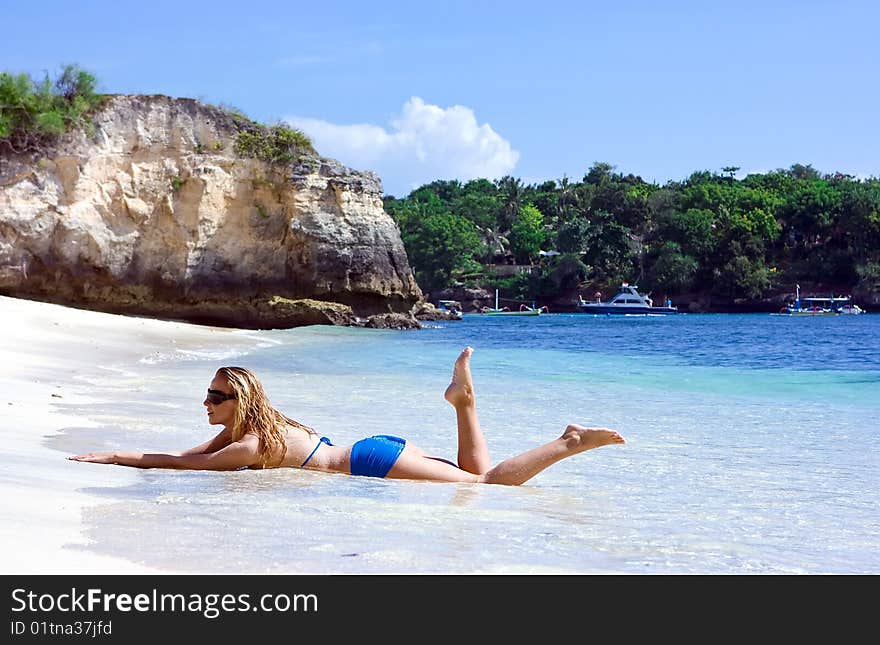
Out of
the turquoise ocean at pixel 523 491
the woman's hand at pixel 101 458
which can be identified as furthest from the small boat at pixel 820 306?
the woman's hand at pixel 101 458

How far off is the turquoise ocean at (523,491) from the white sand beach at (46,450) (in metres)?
Result: 0.12

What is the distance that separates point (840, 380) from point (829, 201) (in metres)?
60.1

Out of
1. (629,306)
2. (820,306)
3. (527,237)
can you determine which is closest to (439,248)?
(527,237)

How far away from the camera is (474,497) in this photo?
4.61m

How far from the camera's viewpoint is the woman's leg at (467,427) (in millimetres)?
5159

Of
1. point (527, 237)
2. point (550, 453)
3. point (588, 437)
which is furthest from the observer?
point (527, 237)

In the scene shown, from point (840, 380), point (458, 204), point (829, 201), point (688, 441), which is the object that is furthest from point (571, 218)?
point (688, 441)

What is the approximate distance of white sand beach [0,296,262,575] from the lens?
9.73 ft

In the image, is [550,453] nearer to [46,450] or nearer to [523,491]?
[523,491]

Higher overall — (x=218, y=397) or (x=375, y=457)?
(x=218, y=397)

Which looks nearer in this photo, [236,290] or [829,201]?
[236,290]

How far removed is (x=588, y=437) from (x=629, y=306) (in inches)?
2478

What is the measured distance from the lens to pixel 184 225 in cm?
2909
